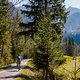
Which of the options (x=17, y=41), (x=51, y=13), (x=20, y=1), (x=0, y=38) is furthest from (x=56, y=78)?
(x=17, y=41)

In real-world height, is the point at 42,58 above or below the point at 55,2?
below

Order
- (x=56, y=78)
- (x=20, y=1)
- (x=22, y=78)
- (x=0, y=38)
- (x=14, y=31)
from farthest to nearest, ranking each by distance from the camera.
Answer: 1. (x=14, y=31)
2. (x=0, y=38)
3. (x=56, y=78)
4. (x=22, y=78)
5. (x=20, y=1)

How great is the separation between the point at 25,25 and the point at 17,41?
3841cm

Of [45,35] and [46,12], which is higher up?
[46,12]

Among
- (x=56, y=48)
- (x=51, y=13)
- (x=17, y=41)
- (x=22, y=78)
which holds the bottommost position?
(x=17, y=41)

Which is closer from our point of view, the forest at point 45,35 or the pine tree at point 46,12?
the forest at point 45,35

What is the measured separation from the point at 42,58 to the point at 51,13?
13.4 m

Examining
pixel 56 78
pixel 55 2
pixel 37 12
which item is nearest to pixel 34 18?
pixel 37 12

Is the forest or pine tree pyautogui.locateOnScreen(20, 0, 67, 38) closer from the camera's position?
the forest

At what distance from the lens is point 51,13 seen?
39719 millimetres

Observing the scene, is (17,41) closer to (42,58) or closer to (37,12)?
(37,12)

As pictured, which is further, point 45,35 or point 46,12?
point 46,12

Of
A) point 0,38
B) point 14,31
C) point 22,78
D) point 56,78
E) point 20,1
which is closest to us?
point 20,1

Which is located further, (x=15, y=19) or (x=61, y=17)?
(x=15, y=19)
